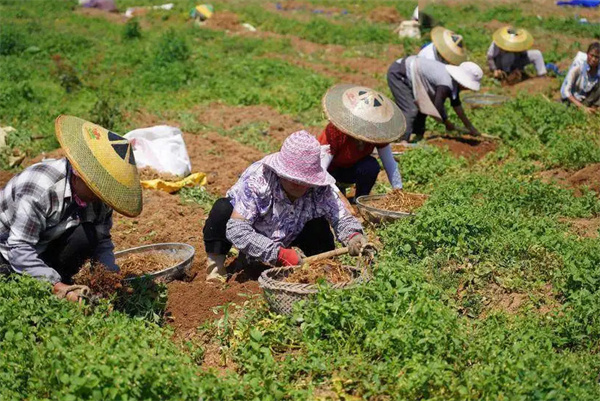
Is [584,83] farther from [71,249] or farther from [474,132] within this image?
[71,249]

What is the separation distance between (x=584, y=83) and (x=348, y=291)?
318 inches

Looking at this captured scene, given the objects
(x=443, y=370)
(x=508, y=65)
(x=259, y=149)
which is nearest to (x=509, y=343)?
(x=443, y=370)

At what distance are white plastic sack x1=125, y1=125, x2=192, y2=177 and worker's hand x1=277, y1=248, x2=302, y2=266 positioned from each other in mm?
3603

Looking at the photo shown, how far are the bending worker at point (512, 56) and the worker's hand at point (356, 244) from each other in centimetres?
1034

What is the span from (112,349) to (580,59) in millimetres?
9389

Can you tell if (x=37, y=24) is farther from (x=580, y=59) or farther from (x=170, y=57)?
(x=580, y=59)

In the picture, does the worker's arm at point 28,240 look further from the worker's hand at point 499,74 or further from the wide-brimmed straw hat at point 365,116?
the worker's hand at point 499,74

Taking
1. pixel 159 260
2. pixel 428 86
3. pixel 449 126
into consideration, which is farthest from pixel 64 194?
pixel 449 126

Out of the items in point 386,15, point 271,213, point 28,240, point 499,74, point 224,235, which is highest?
point 28,240

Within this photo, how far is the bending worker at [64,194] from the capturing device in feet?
13.4

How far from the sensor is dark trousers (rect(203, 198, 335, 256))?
5.21 metres

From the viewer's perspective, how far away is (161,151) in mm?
8266

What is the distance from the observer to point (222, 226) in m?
5.23

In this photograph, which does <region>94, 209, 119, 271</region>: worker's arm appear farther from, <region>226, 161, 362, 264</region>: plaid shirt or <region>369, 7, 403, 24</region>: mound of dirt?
<region>369, 7, 403, 24</region>: mound of dirt
